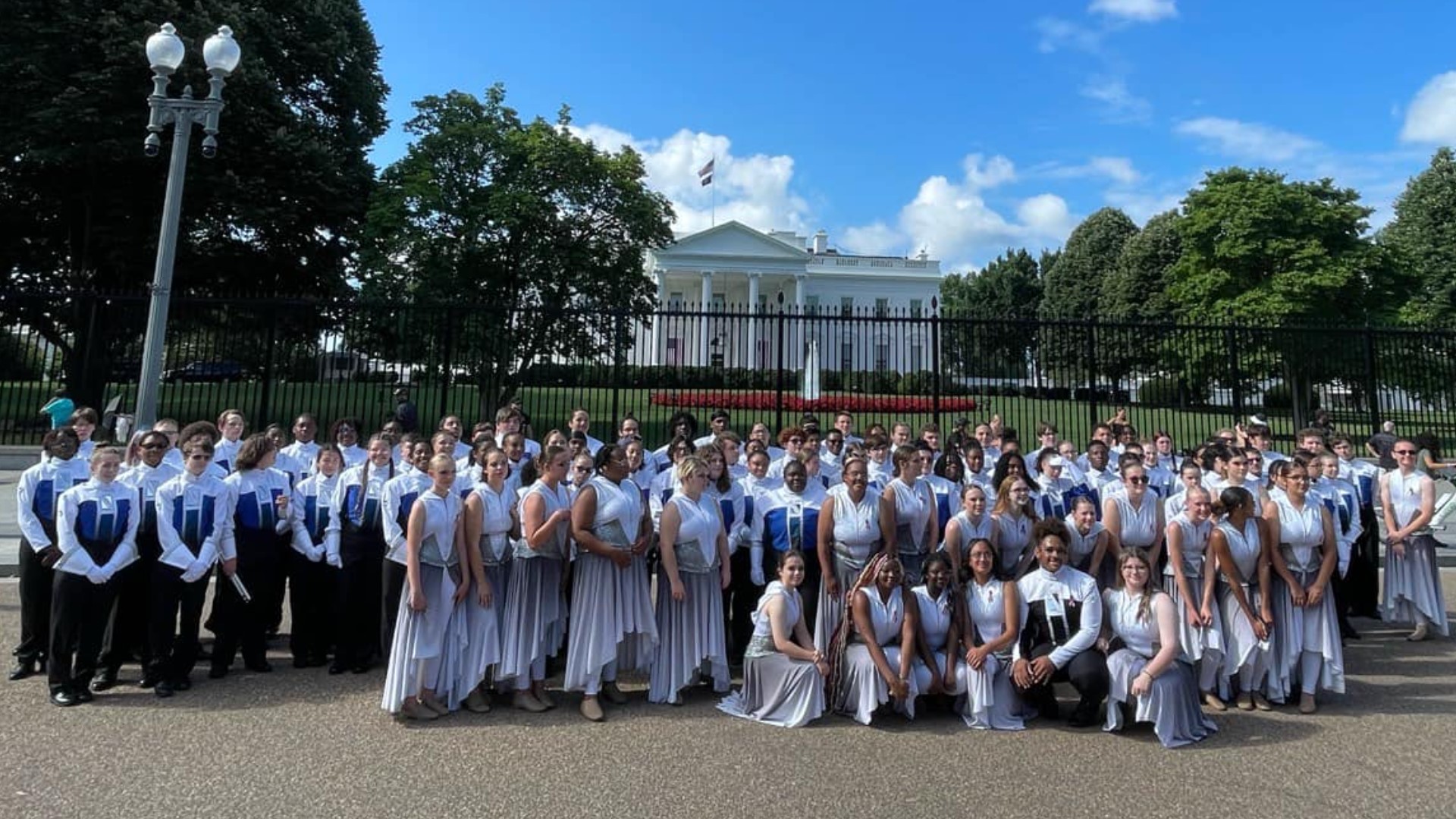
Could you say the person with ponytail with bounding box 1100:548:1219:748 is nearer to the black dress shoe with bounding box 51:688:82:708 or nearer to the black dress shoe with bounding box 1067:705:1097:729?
the black dress shoe with bounding box 1067:705:1097:729

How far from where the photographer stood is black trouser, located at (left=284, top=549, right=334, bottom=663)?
6070mm

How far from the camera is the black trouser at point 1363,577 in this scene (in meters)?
7.99

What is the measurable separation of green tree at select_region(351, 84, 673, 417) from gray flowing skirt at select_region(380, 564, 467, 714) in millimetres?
11988

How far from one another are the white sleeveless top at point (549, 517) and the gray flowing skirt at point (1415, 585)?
769cm

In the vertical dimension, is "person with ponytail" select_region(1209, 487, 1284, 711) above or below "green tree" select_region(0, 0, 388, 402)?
below

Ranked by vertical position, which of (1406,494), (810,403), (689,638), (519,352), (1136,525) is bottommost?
(689,638)

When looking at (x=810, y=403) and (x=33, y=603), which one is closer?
(x=33, y=603)

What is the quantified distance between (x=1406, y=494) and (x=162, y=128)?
1427 cm

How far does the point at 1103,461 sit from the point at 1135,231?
5500cm

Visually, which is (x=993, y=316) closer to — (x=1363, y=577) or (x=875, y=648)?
(x=1363, y=577)

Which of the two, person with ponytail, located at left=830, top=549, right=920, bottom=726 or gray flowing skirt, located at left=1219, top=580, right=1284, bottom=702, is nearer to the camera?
person with ponytail, located at left=830, top=549, right=920, bottom=726

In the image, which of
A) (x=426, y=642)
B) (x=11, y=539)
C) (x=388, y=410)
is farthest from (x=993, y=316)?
(x=11, y=539)

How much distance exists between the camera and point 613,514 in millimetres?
5199

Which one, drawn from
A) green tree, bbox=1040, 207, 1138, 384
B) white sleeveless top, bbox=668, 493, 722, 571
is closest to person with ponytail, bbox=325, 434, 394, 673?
white sleeveless top, bbox=668, 493, 722, 571
